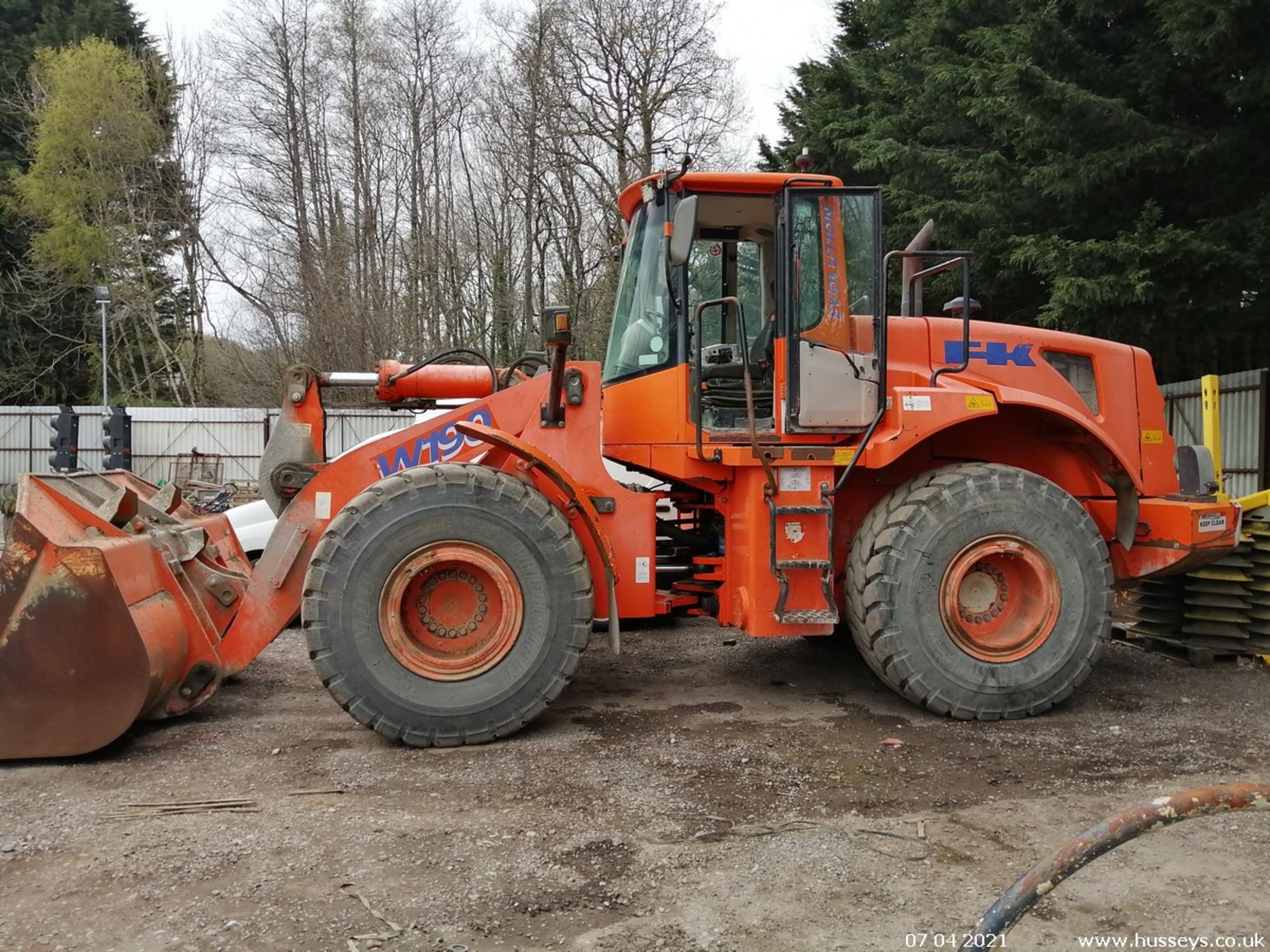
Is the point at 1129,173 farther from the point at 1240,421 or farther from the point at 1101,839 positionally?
the point at 1101,839

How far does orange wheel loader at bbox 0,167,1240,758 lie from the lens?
15.1 feet

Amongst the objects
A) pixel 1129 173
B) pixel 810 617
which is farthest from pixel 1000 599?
pixel 1129 173

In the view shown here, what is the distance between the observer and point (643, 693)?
578 cm

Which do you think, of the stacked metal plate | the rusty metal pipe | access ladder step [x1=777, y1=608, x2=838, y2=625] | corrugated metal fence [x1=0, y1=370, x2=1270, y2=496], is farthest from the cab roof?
corrugated metal fence [x1=0, y1=370, x2=1270, y2=496]

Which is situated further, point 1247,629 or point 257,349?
point 257,349

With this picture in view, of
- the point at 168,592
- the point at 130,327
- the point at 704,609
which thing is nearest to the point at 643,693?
the point at 704,609

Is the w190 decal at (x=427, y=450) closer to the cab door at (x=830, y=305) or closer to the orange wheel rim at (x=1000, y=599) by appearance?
the cab door at (x=830, y=305)

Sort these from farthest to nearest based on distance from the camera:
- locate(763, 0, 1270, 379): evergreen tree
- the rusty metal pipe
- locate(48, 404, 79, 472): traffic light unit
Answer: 1. locate(48, 404, 79, 472): traffic light unit
2. locate(763, 0, 1270, 379): evergreen tree
3. the rusty metal pipe

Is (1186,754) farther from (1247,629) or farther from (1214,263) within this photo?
(1214,263)

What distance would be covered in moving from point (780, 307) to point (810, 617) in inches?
64.6

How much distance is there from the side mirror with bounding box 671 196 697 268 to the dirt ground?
2391 mm

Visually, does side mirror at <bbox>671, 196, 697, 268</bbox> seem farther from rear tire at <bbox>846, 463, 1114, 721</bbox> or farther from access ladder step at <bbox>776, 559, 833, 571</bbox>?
rear tire at <bbox>846, 463, 1114, 721</bbox>

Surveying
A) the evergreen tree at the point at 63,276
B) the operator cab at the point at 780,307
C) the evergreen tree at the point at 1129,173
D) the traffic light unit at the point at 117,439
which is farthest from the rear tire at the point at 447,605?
the evergreen tree at the point at 63,276

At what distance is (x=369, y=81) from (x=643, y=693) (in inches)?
980
